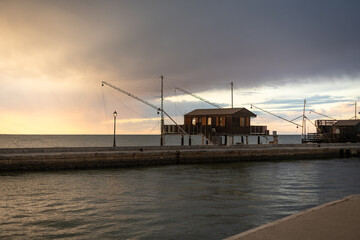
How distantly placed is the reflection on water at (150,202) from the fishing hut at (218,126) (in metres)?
24.8

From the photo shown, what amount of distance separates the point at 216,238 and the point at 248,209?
561 cm

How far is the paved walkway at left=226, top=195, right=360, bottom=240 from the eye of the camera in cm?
884

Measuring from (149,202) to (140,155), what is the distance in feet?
73.9

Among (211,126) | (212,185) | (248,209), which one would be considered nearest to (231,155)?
(211,126)

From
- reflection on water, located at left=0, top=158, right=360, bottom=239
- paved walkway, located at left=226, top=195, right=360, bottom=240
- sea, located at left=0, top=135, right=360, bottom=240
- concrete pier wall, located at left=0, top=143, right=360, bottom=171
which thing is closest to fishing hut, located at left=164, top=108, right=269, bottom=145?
concrete pier wall, located at left=0, top=143, right=360, bottom=171

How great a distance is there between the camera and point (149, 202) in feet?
69.3

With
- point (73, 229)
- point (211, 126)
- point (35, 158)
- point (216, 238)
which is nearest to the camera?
point (216, 238)

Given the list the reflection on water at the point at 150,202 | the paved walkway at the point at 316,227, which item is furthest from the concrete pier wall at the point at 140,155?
the paved walkway at the point at 316,227

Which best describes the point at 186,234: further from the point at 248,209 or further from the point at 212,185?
the point at 212,185

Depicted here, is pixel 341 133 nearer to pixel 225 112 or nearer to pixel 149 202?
pixel 225 112

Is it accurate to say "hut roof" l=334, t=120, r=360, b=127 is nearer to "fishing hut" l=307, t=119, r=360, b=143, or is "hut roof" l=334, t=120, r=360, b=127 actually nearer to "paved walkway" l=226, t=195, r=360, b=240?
"fishing hut" l=307, t=119, r=360, b=143

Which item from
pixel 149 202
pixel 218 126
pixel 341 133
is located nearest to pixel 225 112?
pixel 218 126

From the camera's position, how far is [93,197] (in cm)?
Result: 2291

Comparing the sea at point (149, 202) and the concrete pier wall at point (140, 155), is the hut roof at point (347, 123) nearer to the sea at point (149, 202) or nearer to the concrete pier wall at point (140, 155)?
the concrete pier wall at point (140, 155)
